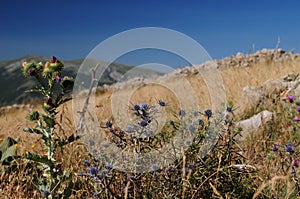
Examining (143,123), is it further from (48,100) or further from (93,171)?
(48,100)

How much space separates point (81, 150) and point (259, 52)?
12.4 meters

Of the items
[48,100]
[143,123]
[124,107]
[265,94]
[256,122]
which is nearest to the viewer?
[143,123]

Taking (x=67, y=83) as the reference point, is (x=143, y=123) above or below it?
below

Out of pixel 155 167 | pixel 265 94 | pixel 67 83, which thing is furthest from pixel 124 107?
pixel 155 167

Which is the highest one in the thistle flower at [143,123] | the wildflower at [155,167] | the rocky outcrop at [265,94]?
the rocky outcrop at [265,94]

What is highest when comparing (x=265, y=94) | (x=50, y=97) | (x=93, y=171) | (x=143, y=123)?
(x=265, y=94)

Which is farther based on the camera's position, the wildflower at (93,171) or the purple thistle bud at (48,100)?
the purple thistle bud at (48,100)

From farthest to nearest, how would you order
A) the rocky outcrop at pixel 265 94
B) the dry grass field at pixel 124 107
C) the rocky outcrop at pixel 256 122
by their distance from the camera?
the rocky outcrop at pixel 265 94, the rocky outcrop at pixel 256 122, the dry grass field at pixel 124 107

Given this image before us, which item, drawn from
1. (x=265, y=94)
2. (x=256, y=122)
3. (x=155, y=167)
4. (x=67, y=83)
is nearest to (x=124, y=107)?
(x=256, y=122)

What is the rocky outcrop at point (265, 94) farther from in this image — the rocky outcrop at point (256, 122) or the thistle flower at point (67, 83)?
the thistle flower at point (67, 83)

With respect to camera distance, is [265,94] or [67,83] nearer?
[67,83]

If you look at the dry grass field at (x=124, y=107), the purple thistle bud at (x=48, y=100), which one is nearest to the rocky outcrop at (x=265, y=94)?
the dry grass field at (x=124, y=107)

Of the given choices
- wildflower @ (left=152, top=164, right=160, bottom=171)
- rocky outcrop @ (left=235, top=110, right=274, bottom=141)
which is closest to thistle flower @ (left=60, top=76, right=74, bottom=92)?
wildflower @ (left=152, top=164, right=160, bottom=171)

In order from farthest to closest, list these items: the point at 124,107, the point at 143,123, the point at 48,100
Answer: the point at 124,107 → the point at 48,100 → the point at 143,123
